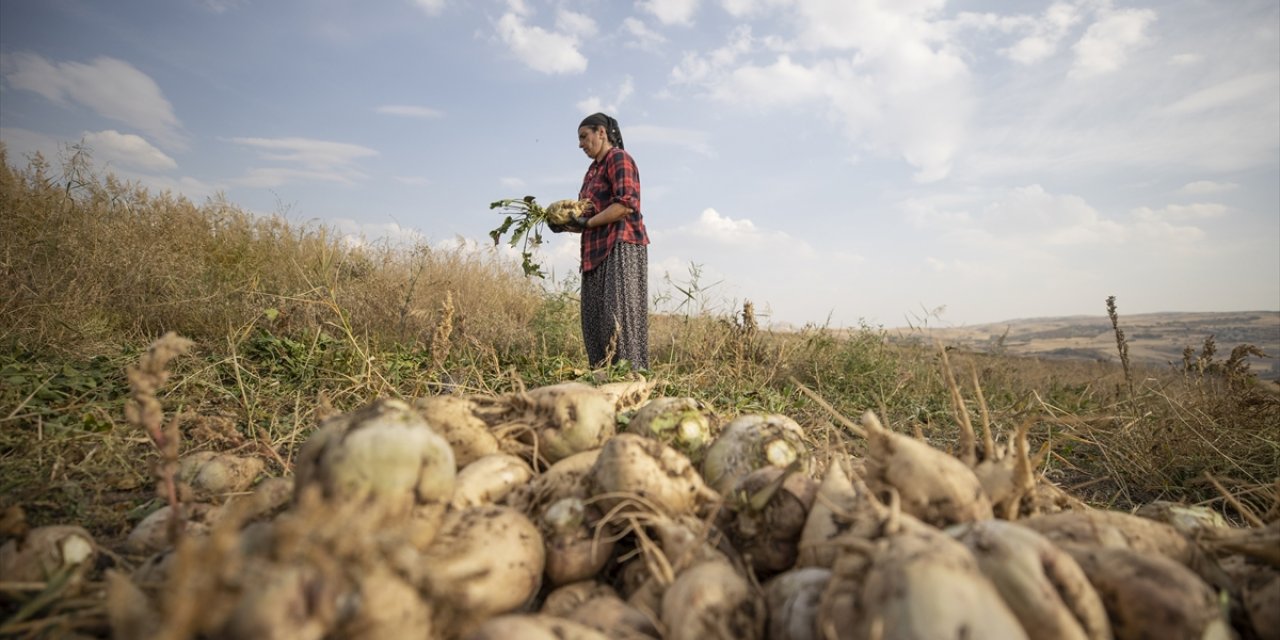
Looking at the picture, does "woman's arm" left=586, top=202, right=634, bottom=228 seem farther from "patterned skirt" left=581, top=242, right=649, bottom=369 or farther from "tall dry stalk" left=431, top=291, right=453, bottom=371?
"tall dry stalk" left=431, top=291, right=453, bottom=371

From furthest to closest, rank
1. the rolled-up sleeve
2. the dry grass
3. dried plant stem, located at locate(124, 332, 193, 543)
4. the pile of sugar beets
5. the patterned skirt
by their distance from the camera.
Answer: the patterned skirt → the rolled-up sleeve → the dry grass → dried plant stem, located at locate(124, 332, 193, 543) → the pile of sugar beets

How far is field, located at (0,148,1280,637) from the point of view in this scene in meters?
2.24

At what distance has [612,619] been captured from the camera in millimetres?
1319

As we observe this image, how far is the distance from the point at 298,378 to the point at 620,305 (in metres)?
2.54

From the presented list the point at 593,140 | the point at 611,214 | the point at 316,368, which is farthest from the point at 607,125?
the point at 316,368

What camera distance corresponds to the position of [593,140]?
524 cm

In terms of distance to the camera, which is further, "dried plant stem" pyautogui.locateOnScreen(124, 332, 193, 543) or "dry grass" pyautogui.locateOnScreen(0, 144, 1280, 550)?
"dry grass" pyautogui.locateOnScreen(0, 144, 1280, 550)

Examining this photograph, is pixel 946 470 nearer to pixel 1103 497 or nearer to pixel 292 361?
pixel 1103 497

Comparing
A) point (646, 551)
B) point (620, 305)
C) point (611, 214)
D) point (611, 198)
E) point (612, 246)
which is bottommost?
point (646, 551)

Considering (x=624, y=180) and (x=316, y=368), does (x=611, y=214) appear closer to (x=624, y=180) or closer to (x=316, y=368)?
(x=624, y=180)

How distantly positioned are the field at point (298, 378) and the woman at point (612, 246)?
48cm

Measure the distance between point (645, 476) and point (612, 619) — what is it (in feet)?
1.35

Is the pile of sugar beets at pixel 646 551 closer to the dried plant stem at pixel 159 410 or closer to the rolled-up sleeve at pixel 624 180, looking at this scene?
the dried plant stem at pixel 159 410

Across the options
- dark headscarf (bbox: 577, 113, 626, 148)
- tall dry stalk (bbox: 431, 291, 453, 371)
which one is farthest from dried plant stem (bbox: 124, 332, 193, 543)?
dark headscarf (bbox: 577, 113, 626, 148)
